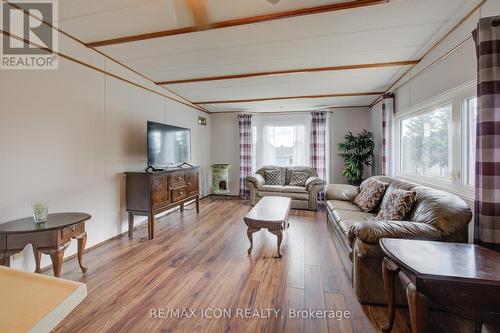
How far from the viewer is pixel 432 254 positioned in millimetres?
1271

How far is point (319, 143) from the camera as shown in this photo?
18.0ft

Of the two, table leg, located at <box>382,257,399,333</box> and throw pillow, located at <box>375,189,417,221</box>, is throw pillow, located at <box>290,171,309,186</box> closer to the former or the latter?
throw pillow, located at <box>375,189,417,221</box>

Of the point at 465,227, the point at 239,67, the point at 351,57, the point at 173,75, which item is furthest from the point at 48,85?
the point at 465,227

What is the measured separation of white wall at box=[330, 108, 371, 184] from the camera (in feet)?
17.7

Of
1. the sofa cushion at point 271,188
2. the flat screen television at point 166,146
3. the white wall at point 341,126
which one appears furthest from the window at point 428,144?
the flat screen television at point 166,146

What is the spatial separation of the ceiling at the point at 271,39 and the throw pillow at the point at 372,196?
5.36 feet

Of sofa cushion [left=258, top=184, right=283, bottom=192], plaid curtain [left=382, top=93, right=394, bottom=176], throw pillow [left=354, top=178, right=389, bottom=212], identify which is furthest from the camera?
sofa cushion [left=258, top=184, right=283, bottom=192]

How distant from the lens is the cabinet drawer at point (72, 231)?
6.29 ft

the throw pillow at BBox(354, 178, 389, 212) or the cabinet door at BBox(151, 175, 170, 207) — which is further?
the cabinet door at BBox(151, 175, 170, 207)

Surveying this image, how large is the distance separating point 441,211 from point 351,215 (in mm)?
1018

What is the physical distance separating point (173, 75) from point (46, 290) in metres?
3.32

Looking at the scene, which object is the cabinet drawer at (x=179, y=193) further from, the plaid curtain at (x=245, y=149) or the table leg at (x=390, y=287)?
the table leg at (x=390, y=287)

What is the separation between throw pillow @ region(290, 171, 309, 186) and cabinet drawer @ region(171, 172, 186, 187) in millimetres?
2616

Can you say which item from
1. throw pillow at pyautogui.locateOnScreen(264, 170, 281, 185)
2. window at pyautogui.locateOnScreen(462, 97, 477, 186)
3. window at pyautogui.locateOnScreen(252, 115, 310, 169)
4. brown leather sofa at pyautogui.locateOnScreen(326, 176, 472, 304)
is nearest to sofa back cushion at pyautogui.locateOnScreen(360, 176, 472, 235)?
brown leather sofa at pyautogui.locateOnScreen(326, 176, 472, 304)
